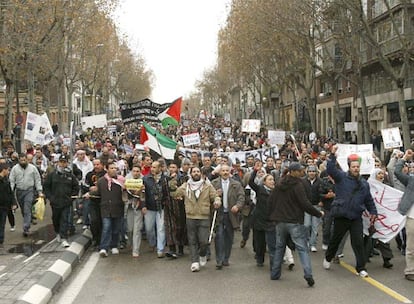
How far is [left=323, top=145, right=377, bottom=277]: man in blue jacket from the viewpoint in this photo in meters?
8.87

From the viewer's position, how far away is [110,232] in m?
10.7

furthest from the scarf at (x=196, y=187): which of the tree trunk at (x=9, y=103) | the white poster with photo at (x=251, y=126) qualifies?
the white poster with photo at (x=251, y=126)

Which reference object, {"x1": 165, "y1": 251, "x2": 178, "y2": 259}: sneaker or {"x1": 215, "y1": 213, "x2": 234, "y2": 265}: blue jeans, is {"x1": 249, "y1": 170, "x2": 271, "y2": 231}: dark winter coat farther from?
{"x1": 165, "y1": 251, "x2": 178, "y2": 259}: sneaker

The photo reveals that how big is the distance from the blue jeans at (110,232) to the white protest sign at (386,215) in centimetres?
402

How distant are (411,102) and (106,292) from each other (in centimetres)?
2955

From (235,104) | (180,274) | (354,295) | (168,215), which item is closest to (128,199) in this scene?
(168,215)

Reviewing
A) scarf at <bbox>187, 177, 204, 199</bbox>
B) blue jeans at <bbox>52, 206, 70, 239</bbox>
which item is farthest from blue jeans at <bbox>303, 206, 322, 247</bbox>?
blue jeans at <bbox>52, 206, 70, 239</bbox>

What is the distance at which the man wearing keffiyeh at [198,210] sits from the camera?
9.59 meters

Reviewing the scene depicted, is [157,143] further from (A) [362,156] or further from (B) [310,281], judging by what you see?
(B) [310,281]

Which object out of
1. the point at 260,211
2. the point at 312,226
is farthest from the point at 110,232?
the point at 312,226

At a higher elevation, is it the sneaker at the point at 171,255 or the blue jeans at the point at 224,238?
the blue jeans at the point at 224,238

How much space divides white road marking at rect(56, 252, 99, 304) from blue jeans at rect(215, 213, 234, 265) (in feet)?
6.31

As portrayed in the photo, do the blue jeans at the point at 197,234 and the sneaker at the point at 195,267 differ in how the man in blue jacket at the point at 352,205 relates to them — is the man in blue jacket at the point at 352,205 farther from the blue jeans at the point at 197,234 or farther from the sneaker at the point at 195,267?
the sneaker at the point at 195,267

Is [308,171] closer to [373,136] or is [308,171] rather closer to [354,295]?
[354,295]
